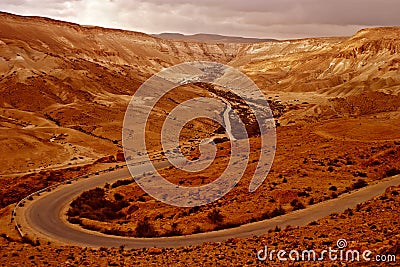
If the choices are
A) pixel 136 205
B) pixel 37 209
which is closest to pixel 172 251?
pixel 136 205

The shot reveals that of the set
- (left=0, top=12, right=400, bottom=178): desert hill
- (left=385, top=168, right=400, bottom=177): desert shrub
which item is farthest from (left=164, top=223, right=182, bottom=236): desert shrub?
(left=0, top=12, right=400, bottom=178): desert hill

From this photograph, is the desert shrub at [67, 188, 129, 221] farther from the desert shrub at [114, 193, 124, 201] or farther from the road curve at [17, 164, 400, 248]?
the road curve at [17, 164, 400, 248]

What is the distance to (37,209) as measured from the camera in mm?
24359

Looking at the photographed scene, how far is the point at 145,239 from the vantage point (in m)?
17.9

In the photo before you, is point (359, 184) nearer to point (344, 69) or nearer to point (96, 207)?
point (96, 207)

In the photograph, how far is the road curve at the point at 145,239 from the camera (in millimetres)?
17297

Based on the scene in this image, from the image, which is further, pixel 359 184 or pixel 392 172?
pixel 392 172

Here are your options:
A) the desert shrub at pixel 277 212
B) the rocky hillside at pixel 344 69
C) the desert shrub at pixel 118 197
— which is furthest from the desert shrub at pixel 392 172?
the rocky hillside at pixel 344 69

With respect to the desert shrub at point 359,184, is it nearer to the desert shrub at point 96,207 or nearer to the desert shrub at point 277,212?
the desert shrub at point 277,212

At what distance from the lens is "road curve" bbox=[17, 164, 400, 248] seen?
17.3 m

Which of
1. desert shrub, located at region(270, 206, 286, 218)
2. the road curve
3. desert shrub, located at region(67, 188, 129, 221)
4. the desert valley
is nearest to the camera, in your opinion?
the desert valley

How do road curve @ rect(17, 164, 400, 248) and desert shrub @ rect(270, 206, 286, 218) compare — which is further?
desert shrub @ rect(270, 206, 286, 218)

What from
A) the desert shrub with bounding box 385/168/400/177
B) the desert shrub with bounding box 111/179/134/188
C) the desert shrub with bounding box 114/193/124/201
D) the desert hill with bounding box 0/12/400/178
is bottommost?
the desert shrub with bounding box 114/193/124/201

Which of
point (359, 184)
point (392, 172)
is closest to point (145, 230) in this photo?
point (359, 184)
